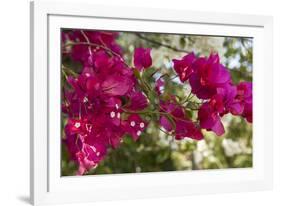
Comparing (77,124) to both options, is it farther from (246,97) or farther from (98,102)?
(246,97)

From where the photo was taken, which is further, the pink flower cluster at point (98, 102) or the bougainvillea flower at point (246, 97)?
the bougainvillea flower at point (246, 97)

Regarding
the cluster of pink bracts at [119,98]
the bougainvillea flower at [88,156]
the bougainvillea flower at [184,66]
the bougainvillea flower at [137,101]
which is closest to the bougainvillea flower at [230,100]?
the cluster of pink bracts at [119,98]

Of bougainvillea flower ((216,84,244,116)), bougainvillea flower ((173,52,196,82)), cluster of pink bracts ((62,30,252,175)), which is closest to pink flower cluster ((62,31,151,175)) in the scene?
cluster of pink bracts ((62,30,252,175))

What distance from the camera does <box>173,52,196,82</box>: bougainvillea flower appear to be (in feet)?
5.88

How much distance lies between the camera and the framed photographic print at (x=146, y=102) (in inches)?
64.0

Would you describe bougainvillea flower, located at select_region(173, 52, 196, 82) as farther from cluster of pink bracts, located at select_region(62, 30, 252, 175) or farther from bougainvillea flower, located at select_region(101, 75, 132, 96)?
bougainvillea flower, located at select_region(101, 75, 132, 96)

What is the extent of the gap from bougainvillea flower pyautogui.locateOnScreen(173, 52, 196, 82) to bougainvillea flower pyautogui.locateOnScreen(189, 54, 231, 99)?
0.01 meters

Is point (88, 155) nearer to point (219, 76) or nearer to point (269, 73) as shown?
point (219, 76)

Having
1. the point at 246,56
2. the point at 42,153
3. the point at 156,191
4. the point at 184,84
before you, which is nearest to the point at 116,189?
the point at 156,191

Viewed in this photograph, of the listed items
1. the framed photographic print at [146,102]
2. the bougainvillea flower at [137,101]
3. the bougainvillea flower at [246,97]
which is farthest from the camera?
the bougainvillea flower at [246,97]

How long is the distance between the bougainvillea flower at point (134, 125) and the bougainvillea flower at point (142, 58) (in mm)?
149

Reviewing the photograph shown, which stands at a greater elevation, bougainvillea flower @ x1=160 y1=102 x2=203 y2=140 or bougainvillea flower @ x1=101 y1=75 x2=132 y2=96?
bougainvillea flower @ x1=101 y1=75 x2=132 y2=96

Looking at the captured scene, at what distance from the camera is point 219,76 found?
1.81m

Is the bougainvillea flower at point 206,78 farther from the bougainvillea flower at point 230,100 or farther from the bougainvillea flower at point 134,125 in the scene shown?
the bougainvillea flower at point 134,125
